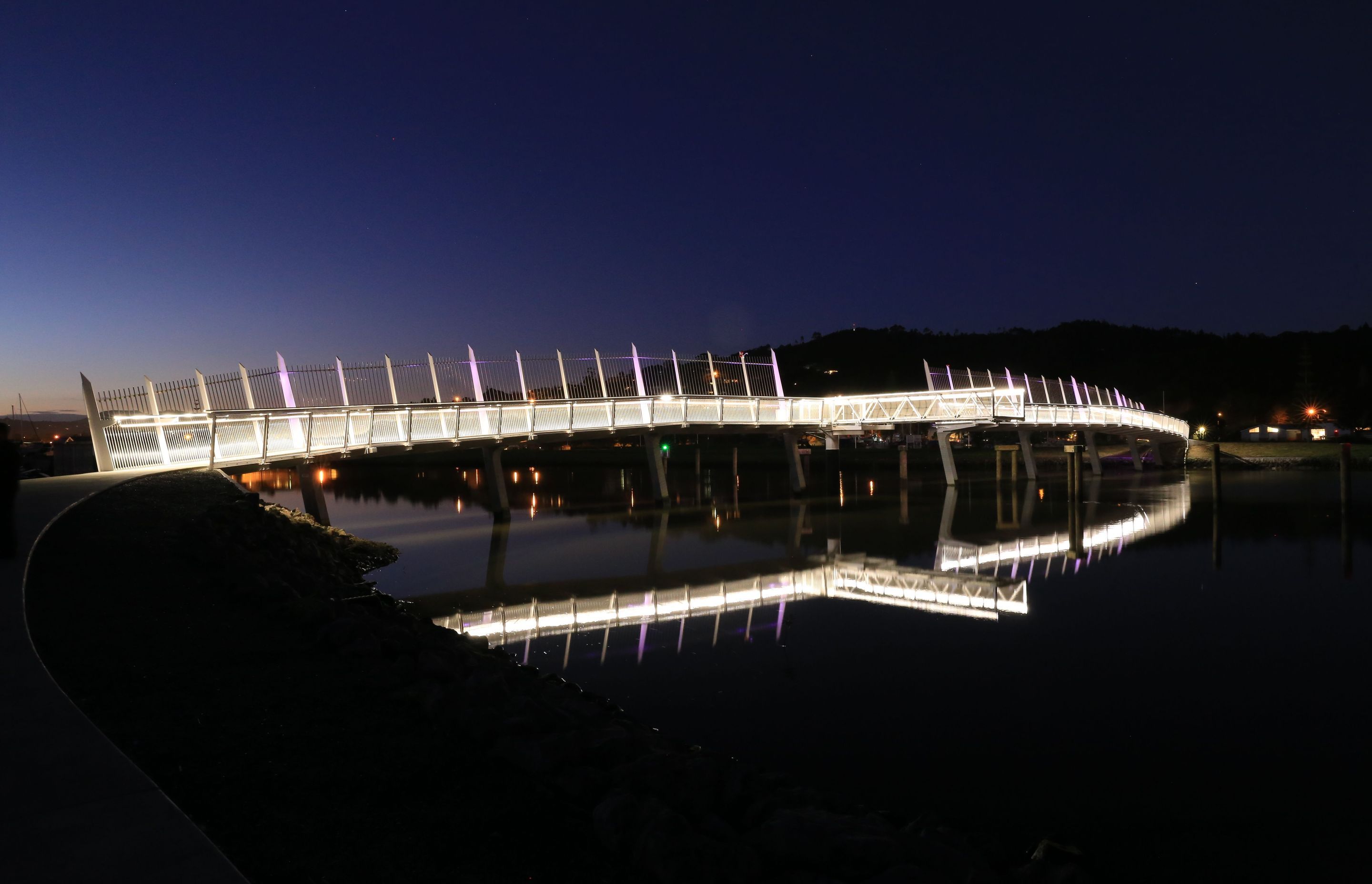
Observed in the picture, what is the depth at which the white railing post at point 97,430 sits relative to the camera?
660 inches

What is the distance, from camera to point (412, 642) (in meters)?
8.16

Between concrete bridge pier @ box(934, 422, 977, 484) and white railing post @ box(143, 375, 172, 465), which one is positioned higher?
white railing post @ box(143, 375, 172, 465)

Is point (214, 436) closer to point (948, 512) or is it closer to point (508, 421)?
point (508, 421)

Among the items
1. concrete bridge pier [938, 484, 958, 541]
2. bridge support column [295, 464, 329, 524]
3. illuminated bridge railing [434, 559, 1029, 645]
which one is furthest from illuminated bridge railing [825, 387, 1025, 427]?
bridge support column [295, 464, 329, 524]

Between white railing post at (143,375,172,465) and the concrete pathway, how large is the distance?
1534cm

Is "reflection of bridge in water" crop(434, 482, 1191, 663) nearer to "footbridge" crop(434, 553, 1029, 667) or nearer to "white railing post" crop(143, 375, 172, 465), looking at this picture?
"footbridge" crop(434, 553, 1029, 667)

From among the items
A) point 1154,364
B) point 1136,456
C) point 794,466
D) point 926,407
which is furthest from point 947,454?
point 1154,364

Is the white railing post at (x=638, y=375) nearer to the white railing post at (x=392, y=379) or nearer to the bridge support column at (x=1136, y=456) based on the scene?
the white railing post at (x=392, y=379)

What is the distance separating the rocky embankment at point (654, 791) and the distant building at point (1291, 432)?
6932cm

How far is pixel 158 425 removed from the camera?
18609 mm

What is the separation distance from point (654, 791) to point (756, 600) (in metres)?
9.82

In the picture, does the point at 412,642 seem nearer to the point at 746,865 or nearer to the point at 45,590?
the point at 45,590

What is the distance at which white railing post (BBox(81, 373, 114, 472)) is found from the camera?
16.8 meters

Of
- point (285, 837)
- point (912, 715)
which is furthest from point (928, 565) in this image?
point (285, 837)
